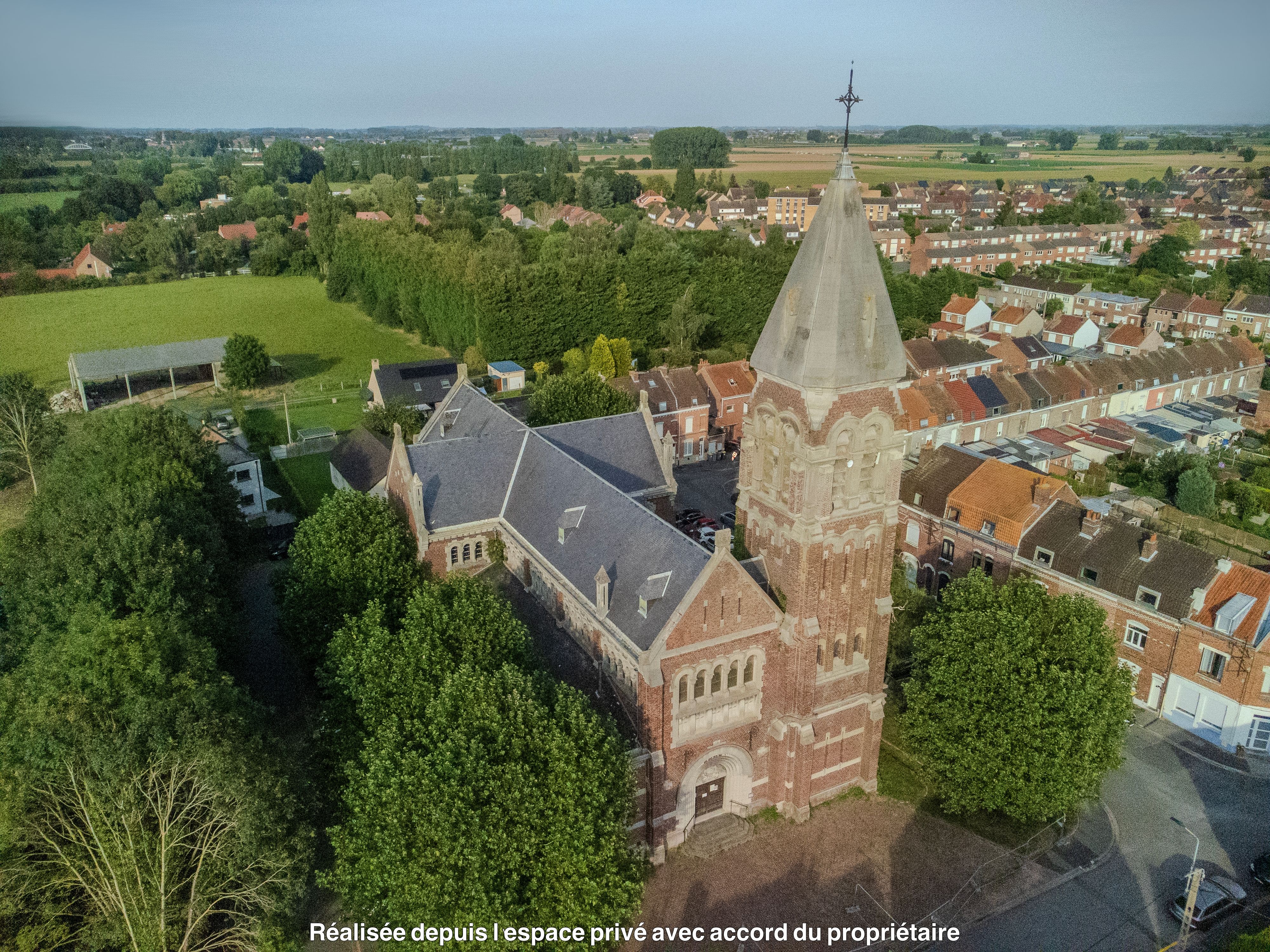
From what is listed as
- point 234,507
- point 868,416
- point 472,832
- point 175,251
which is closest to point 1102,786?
point 868,416

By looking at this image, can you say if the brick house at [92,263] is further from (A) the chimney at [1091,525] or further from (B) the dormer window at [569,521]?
(A) the chimney at [1091,525]

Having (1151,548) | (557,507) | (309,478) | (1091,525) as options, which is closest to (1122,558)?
(1151,548)

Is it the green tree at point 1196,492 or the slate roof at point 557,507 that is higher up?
the slate roof at point 557,507

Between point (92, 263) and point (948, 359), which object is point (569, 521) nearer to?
point (948, 359)

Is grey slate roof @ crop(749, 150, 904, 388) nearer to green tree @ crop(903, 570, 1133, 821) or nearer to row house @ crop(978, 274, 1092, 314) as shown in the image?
green tree @ crop(903, 570, 1133, 821)

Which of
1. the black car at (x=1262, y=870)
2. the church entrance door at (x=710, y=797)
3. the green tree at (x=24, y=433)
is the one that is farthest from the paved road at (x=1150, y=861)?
the green tree at (x=24, y=433)

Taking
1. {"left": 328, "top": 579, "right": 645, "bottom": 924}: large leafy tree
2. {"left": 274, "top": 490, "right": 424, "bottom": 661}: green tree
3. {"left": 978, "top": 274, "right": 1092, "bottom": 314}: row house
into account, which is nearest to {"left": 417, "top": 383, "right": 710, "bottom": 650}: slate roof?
{"left": 274, "top": 490, "right": 424, "bottom": 661}: green tree
